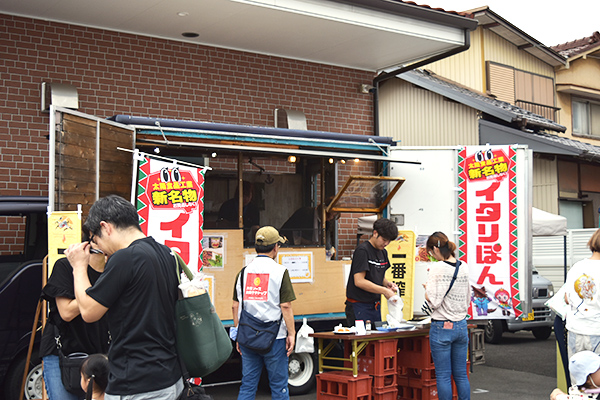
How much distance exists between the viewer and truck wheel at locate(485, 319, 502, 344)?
14312mm

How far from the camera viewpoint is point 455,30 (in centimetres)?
1087

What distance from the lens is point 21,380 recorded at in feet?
23.5

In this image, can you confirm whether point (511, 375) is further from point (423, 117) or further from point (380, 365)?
point (423, 117)

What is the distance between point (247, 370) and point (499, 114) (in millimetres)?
13559

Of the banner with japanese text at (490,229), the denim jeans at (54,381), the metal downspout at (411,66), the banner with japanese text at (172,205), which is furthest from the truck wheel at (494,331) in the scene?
the denim jeans at (54,381)

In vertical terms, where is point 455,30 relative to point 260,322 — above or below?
above

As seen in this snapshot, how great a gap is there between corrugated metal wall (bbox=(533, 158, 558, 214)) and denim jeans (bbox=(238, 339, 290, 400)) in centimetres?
1534

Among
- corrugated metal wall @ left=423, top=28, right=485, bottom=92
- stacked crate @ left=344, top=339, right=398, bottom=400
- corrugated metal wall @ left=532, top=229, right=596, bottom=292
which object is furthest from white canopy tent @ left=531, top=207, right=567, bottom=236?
corrugated metal wall @ left=423, top=28, right=485, bottom=92

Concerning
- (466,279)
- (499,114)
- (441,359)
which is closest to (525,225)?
(466,279)

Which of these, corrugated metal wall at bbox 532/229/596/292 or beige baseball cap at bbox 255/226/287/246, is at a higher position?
beige baseball cap at bbox 255/226/287/246

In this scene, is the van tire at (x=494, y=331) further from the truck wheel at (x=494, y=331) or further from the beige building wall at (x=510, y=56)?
the beige building wall at (x=510, y=56)

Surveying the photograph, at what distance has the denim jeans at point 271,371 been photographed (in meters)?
6.34

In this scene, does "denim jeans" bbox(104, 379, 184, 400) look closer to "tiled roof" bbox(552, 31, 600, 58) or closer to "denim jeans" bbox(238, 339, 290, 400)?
"denim jeans" bbox(238, 339, 290, 400)

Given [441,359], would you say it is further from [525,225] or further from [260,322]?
[525,225]
